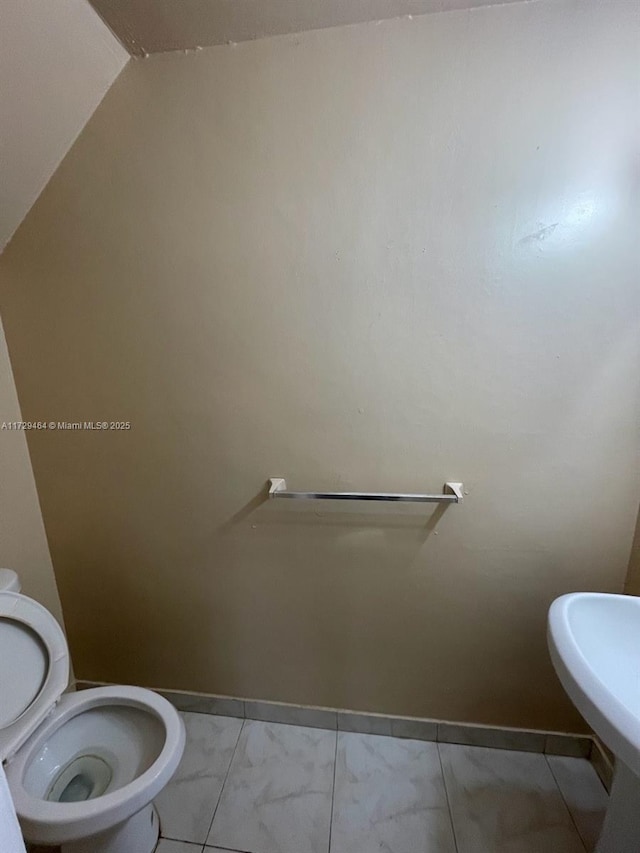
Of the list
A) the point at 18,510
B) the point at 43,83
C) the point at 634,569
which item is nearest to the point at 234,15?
the point at 43,83

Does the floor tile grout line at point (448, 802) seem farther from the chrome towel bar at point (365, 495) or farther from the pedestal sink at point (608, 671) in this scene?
the chrome towel bar at point (365, 495)

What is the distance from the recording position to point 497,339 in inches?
43.3

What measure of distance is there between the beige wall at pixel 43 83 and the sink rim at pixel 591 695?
181cm

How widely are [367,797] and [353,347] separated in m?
1.47

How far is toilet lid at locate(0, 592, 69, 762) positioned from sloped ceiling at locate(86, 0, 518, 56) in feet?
5.11

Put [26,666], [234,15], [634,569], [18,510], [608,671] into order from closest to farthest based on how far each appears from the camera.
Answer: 1. [608,671]
2. [234,15]
3. [26,666]
4. [634,569]
5. [18,510]

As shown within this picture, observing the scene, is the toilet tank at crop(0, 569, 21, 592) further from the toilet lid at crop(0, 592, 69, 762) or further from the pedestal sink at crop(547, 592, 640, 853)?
the pedestal sink at crop(547, 592, 640, 853)

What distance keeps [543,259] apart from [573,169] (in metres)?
0.22

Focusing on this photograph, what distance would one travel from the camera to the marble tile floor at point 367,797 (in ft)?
3.72

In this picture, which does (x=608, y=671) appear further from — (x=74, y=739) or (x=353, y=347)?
(x=74, y=739)

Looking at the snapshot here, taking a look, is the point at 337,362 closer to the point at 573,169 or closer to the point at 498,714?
the point at 573,169

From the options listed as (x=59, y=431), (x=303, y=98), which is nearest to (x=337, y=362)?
(x=303, y=98)

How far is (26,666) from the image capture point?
1074mm

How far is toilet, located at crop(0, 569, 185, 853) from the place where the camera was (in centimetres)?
93
